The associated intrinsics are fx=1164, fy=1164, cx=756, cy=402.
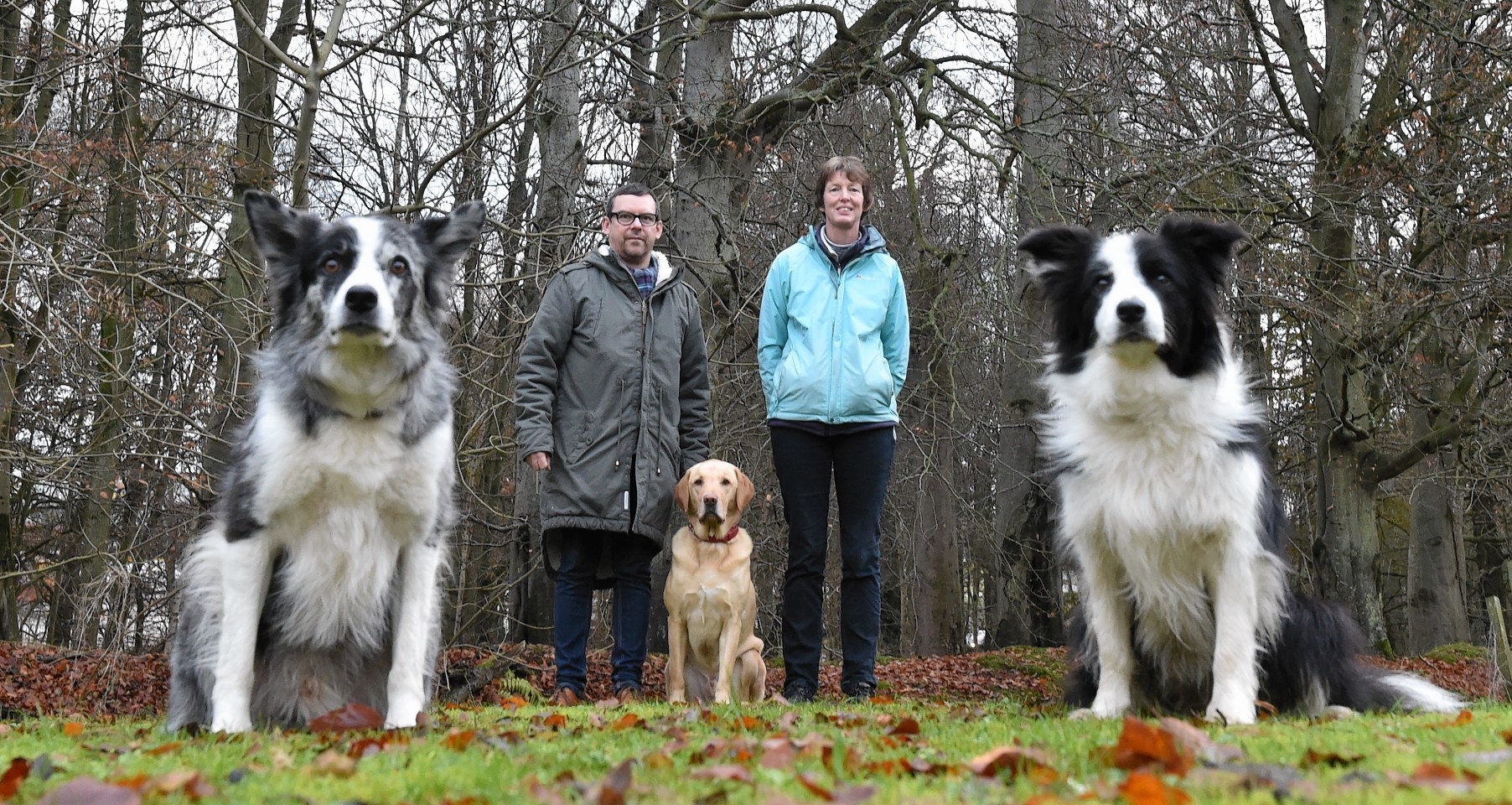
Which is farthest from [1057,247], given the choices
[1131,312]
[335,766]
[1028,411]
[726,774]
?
[1028,411]

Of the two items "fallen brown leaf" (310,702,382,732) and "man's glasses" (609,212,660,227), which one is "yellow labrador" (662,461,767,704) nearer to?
"man's glasses" (609,212,660,227)

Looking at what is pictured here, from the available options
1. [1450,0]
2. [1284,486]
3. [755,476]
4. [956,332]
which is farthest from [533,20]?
[1284,486]

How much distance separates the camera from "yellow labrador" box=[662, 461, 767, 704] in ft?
21.6

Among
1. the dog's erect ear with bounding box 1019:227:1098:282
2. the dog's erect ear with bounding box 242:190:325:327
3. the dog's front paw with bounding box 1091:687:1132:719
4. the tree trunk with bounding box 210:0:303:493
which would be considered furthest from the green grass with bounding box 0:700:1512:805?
the tree trunk with bounding box 210:0:303:493

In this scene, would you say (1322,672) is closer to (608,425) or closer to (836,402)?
(836,402)

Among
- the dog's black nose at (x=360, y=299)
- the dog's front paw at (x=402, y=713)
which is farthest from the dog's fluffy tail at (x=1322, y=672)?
the dog's black nose at (x=360, y=299)

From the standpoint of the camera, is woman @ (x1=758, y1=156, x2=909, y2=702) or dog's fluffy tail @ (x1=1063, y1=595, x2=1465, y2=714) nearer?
dog's fluffy tail @ (x1=1063, y1=595, x2=1465, y2=714)

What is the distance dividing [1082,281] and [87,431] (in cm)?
997

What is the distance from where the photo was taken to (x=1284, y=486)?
18188mm

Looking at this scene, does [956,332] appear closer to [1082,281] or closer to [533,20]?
[533,20]

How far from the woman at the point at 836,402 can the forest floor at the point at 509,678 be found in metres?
1.01

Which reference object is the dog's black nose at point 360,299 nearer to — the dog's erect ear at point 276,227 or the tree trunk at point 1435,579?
the dog's erect ear at point 276,227

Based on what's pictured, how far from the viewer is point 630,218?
645cm

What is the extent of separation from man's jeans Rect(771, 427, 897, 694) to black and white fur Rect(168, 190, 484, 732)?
2.07 m
